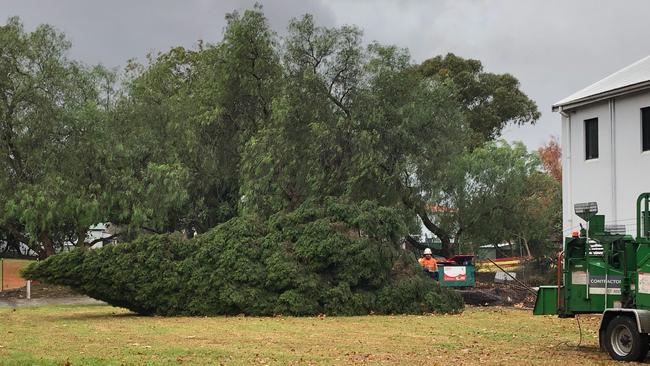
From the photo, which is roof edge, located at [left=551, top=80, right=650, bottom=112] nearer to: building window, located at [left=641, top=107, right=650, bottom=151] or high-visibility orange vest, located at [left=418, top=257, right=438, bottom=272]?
building window, located at [left=641, top=107, right=650, bottom=151]

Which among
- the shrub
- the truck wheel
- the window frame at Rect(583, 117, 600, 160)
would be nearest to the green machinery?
the truck wheel

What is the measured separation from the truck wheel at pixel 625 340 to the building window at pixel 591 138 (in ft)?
56.5

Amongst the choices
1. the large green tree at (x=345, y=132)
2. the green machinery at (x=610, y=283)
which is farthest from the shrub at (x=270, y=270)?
the green machinery at (x=610, y=283)

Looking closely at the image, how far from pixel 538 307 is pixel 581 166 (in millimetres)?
16350

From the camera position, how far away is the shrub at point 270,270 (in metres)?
21.6

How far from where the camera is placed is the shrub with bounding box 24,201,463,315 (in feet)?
70.9

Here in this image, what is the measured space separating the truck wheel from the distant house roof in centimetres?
1483

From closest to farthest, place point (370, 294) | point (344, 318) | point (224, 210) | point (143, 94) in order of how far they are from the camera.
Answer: point (344, 318) < point (370, 294) < point (224, 210) < point (143, 94)

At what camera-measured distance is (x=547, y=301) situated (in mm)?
14672

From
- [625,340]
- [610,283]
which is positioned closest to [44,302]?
[610,283]

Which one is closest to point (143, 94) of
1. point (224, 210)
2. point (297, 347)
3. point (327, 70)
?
point (224, 210)

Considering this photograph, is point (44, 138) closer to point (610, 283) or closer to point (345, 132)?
point (345, 132)

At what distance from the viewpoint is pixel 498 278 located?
36562mm

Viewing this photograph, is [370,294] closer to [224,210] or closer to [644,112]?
[644,112]
